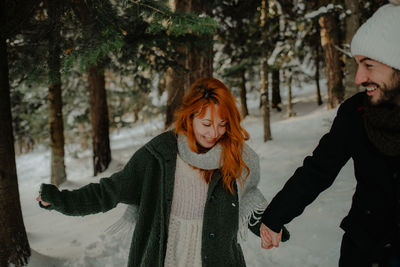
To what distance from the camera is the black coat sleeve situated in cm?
194

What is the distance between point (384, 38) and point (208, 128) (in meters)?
1.23

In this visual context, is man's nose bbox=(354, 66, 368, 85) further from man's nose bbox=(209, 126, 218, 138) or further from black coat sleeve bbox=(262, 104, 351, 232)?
man's nose bbox=(209, 126, 218, 138)

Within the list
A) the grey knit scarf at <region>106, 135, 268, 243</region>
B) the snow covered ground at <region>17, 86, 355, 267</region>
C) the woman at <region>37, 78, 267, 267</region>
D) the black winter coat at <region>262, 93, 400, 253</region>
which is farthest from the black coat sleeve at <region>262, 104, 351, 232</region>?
the snow covered ground at <region>17, 86, 355, 267</region>

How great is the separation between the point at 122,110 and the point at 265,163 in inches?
350

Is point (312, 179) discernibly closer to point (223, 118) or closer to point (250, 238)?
point (223, 118)

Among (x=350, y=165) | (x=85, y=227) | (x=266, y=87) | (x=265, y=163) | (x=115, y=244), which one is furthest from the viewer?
(x=266, y=87)

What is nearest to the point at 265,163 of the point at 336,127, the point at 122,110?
the point at 336,127

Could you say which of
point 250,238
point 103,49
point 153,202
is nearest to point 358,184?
point 153,202

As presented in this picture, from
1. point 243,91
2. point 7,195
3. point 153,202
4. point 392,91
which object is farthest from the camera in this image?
point 243,91

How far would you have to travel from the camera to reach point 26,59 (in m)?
3.83

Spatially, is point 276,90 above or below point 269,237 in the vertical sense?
above

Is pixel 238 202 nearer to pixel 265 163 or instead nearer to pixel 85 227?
pixel 85 227

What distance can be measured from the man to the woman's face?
2.50 ft

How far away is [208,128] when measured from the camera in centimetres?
208
